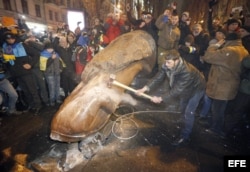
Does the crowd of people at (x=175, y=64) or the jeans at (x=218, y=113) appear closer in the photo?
the crowd of people at (x=175, y=64)

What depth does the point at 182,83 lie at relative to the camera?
140 inches

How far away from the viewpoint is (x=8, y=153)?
12.0ft

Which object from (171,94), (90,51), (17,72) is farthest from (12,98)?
(171,94)

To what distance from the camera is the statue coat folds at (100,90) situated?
10.7 feet

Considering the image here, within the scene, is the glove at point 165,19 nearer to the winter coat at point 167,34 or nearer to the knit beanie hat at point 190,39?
the winter coat at point 167,34

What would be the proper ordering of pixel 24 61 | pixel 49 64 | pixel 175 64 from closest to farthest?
1. pixel 175 64
2. pixel 24 61
3. pixel 49 64

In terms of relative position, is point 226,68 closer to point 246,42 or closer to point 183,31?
point 246,42

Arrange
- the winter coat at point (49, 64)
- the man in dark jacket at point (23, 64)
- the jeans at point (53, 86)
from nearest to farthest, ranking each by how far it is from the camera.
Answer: the man in dark jacket at point (23, 64)
the winter coat at point (49, 64)
the jeans at point (53, 86)

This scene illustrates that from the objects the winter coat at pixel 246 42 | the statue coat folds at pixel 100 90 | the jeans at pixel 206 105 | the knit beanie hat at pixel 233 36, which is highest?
the knit beanie hat at pixel 233 36

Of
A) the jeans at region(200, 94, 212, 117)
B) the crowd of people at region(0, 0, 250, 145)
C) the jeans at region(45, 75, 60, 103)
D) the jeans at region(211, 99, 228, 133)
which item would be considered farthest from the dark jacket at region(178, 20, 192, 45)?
the jeans at region(45, 75, 60, 103)

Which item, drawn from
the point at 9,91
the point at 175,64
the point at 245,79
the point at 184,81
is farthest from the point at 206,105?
the point at 9,91

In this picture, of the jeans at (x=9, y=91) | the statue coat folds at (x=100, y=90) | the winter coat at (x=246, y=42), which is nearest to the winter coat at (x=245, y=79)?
the winter coat at (x=246, y=42)

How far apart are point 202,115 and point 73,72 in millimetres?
4050

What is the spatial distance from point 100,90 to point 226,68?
263cm
